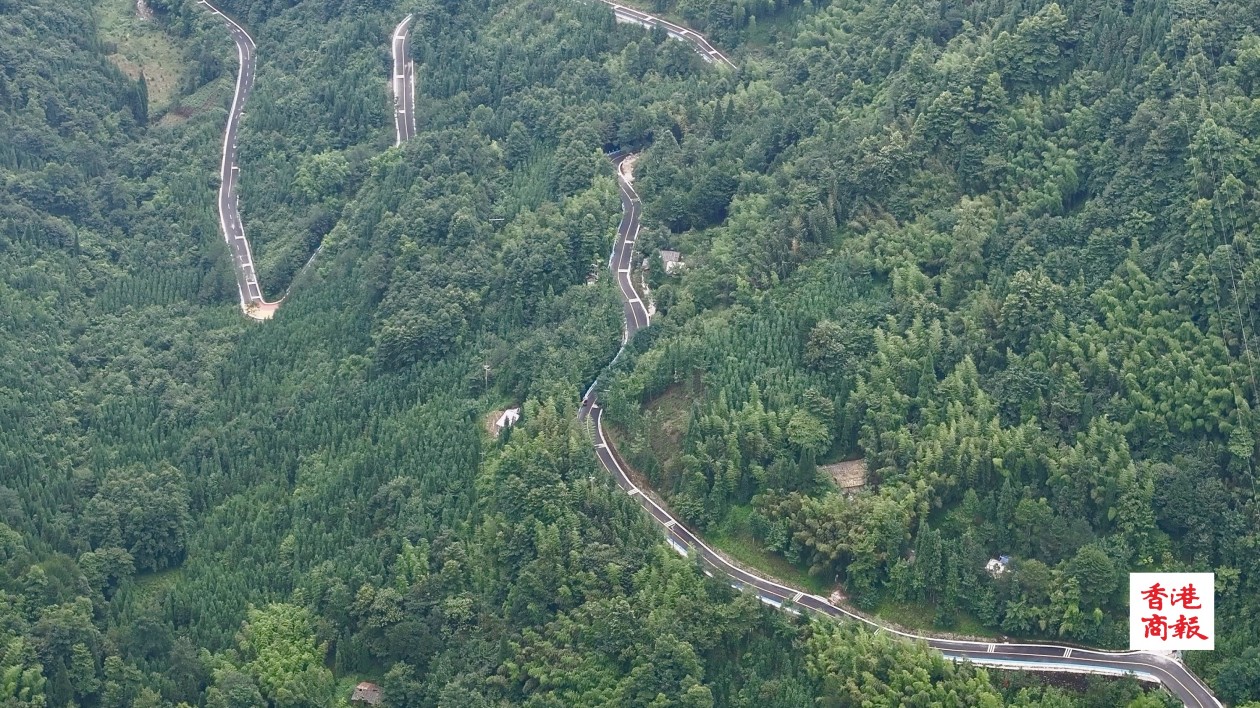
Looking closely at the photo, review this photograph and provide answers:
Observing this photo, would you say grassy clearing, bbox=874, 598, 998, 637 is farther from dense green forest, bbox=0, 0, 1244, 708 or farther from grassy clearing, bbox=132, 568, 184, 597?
grassy clearing, bbox=132, 568, 184, 597

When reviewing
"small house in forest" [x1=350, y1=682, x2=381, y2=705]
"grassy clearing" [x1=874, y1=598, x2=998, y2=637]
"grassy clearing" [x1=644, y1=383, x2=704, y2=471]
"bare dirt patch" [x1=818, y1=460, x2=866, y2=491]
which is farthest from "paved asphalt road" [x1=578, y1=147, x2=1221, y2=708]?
"small house in forest" [x1=350, y1=682, x2=381, y2=705]

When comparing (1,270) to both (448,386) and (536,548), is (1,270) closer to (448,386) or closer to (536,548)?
(448,386)

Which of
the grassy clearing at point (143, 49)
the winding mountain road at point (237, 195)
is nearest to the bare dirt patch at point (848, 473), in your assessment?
the winding mountain road at point (237, 195)

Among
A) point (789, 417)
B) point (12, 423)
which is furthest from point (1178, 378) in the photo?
point (12, 423)

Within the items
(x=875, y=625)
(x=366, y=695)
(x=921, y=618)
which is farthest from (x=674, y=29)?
(x=366, y=695)

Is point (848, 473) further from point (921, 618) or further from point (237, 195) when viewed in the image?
point (237, 195)

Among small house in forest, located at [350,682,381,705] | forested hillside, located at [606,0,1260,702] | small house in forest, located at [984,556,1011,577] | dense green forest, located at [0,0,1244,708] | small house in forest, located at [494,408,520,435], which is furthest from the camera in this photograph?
small house in forest, located at [494,408,520,435]

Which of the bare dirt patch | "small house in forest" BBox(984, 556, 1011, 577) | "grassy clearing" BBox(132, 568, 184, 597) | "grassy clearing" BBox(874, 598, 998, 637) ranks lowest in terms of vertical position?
"grassy clearing" BBox(132, 568, 184, 597)

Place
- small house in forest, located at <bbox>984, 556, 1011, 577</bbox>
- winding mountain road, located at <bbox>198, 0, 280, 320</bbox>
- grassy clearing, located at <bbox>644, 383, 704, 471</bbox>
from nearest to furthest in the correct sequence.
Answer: small house in forest, located at <bbox>984, 556, 1011, 577</bbox> < grassy clearing, located at <bbox>644, 383, 704, 471</bbox> < winding mountain road, located at <bbox>198, 0, 280, 320</bbox>
